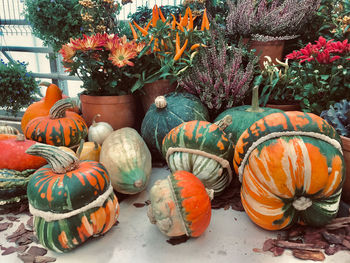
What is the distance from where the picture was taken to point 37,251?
124 cm

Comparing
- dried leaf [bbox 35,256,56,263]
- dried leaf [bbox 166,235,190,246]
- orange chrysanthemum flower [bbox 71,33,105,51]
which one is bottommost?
dried leaf [bbox 35,256,56,263]

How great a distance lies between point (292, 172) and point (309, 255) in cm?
35

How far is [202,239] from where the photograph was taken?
50.9 inches

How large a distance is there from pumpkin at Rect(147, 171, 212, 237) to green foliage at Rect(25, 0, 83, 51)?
2445 mm

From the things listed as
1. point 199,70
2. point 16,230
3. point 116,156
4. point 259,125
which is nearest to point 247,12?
point 199,70

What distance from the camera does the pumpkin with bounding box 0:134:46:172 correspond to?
159 cm

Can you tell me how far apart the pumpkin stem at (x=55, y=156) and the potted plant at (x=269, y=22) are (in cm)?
170

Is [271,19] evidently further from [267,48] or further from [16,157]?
[16,157]

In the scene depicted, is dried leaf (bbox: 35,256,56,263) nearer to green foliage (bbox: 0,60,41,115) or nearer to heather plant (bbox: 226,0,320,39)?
heather plant (bbox: 226,0,320,39)

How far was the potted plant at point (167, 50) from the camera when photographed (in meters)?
2.23

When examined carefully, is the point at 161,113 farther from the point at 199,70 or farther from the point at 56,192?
the point at 56,192

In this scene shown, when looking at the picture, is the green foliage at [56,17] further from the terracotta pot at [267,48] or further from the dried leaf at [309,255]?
the dried leaf at [309,255]

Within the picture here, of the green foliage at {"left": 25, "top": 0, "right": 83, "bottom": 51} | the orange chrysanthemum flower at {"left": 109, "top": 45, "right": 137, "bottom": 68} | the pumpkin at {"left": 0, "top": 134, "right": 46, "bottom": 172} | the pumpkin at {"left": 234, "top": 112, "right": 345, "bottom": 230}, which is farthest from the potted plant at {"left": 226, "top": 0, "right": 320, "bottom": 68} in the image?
the pumpkin at {"left": 0, "top": 134, "right": 46, "bottom": 172}

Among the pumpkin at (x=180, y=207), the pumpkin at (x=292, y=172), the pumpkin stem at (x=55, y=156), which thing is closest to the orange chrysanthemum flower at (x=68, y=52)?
the pumpkin stem at (x=55, y=156)
